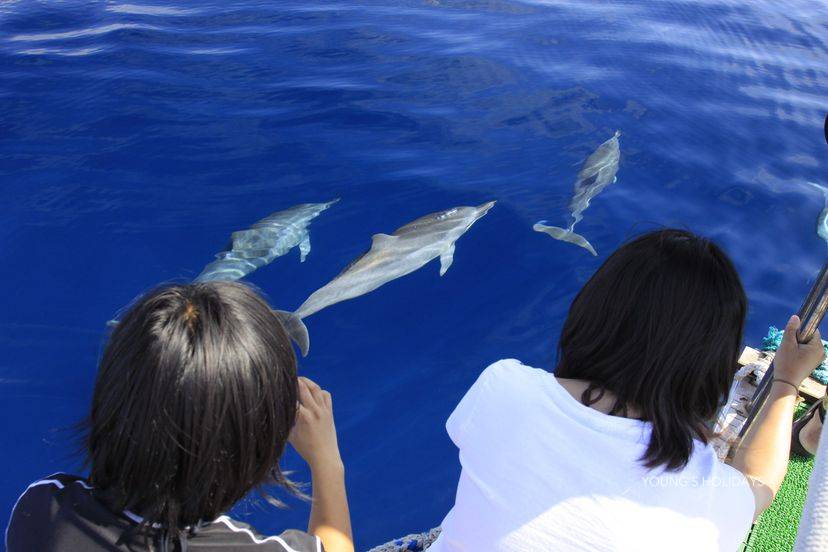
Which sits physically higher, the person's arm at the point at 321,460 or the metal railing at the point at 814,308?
the metal railing at the point at 814,308

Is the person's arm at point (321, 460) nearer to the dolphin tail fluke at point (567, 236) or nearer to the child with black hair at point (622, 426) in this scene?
the child with black hair at point (622, 426)

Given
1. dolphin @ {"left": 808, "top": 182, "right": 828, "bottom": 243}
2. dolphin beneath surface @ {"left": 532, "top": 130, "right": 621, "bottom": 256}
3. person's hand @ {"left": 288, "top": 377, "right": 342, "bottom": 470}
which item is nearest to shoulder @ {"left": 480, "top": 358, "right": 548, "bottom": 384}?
person's hand @ {"left": 288, "top": 377, "right": 342, "bottom": 470}

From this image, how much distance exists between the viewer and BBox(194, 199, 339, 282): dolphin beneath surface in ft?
16.7

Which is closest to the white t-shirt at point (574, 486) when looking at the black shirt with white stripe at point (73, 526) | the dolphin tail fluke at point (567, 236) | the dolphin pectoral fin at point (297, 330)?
the black shirt with white stripe at point (73, 526)

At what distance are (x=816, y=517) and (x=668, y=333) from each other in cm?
76

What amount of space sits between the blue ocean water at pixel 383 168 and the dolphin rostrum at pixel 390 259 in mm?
155

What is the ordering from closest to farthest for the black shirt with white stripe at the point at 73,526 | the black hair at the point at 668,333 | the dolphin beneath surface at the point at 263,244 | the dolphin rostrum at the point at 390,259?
the black shirt with white stripe at the point at 73,526, the black hair at the point at 668,333, the dolphin rostrum at the point at 390,259, the dolphin beneath surface at the point at 263,244

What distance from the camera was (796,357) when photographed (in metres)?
2.39

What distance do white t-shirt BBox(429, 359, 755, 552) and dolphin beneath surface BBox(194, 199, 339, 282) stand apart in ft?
11.4

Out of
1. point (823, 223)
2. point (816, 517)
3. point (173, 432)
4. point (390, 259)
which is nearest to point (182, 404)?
point (173, 432)

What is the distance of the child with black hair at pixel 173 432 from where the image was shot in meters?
1.50

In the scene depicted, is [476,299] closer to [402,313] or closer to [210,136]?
[402,313]

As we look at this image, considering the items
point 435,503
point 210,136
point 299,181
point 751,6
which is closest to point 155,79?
point 210,136

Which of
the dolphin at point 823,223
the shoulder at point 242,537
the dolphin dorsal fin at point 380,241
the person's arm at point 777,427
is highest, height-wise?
the shoulder at point 242,537
